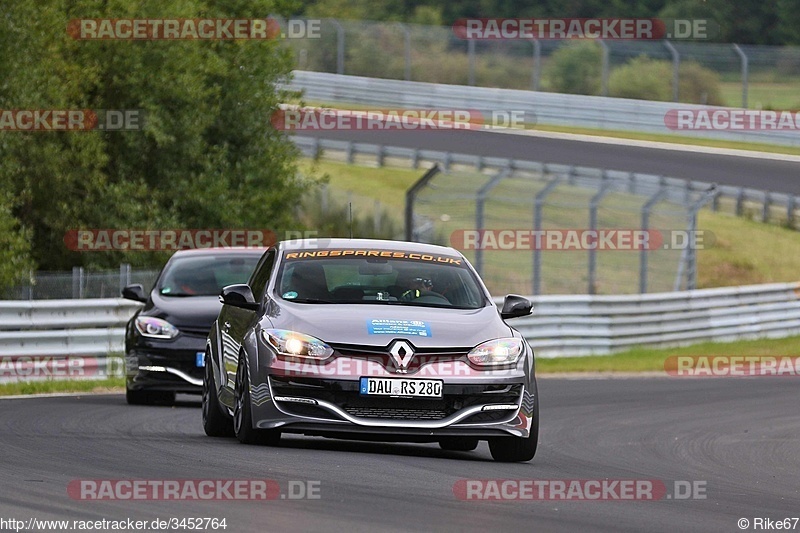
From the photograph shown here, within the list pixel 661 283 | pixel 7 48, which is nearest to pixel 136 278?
pixel 7 48

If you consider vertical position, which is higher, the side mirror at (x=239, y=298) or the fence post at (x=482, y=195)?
the side mirror at (x=239, y=298)

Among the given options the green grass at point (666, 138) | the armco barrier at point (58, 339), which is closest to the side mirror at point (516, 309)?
the armco barrier at point (58, 339)

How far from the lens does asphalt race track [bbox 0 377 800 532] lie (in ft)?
23.9

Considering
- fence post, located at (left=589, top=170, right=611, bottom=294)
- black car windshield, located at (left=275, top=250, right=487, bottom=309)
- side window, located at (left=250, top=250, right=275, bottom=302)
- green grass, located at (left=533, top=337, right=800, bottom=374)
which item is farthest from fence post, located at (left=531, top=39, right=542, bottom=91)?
black car windshield, located at (left=275, top=250, right=487, bottom=309)

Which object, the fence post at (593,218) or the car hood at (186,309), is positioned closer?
the car hood at (186,309)

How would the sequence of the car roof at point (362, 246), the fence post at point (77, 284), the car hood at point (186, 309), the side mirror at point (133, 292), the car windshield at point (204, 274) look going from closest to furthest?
the car roof at point (362, 246)
the car hood at point (186, 309)
the side mirror at point (133, 292)
the car windshield at point (204, 274)
the fence post at point (77, 284)

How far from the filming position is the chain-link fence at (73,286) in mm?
19562

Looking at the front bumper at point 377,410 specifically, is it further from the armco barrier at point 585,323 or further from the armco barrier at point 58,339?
the armco barrier at point 585,323

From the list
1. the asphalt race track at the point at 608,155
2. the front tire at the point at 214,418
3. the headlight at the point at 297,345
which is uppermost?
the headlight at the point at 297,345

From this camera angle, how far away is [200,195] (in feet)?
82.9

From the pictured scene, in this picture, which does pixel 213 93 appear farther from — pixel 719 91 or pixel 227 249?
pixel 719 91

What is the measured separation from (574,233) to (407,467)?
817 inches

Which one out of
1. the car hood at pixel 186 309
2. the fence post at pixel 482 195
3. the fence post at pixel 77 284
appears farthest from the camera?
the fence post at pixel 482 195

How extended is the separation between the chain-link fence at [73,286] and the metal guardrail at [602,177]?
1285 cm
